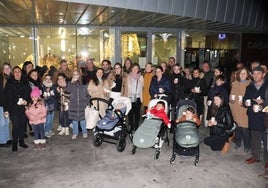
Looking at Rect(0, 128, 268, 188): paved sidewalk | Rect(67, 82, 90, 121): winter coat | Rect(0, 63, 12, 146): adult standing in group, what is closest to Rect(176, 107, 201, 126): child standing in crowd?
Rect(0, 128, 268, 188): paved sidewalk

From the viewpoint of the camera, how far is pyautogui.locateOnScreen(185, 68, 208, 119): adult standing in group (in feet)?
22.7

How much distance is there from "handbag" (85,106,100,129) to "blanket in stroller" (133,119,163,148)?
132cm

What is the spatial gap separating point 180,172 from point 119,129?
1.68m

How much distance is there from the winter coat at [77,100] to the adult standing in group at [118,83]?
26.1 inches

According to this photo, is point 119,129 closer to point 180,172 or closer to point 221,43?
point 180,172

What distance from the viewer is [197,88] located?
6.86 meters

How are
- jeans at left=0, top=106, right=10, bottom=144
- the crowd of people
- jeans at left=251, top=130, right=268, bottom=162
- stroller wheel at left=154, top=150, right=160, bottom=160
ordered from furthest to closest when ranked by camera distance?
jeans at left=0, top=106, right=10, bottom=144, stroller wheel at left=154, top=150, right=160, bottom=160, the crowd of people, jeans at left=251, top=130, right=268, bottom=162

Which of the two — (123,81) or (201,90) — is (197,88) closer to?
(201,90)

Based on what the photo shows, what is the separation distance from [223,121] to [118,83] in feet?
8.52

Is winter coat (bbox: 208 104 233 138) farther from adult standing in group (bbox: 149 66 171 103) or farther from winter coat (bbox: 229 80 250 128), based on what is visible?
adult standing in group (bbox: 149 66 171 103)

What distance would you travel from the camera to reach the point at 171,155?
220 inches

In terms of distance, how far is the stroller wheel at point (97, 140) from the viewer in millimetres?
5910

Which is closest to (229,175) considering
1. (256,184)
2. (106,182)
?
(256,184)

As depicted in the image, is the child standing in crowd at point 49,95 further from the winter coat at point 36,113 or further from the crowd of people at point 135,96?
the winter coat at point 36,113
